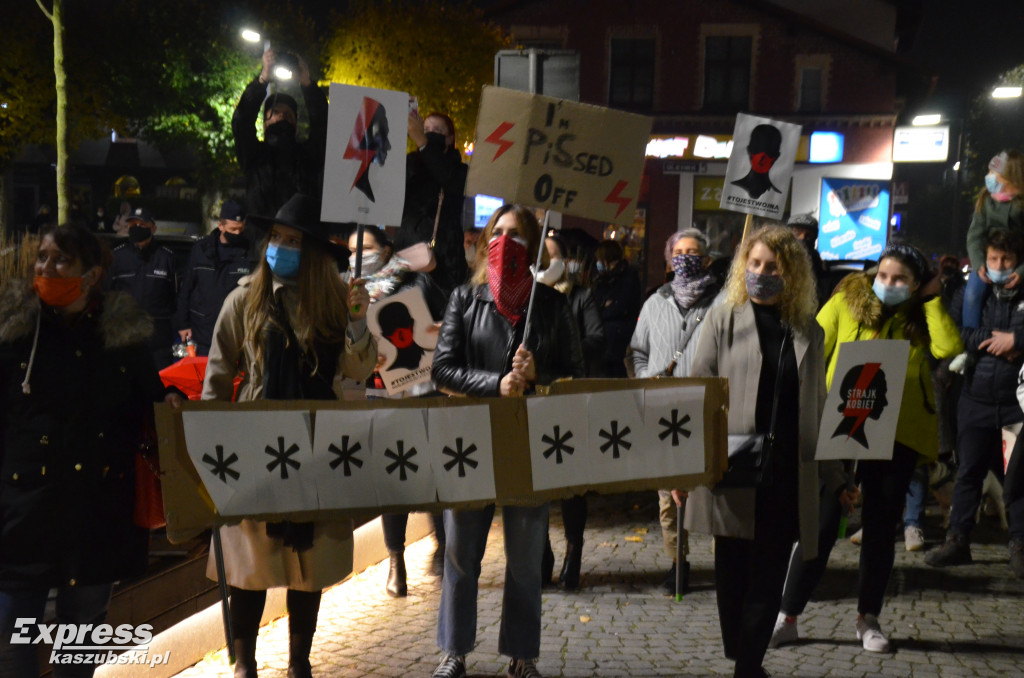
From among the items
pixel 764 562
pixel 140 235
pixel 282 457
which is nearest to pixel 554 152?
pixel 282 457

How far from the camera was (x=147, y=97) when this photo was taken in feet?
109

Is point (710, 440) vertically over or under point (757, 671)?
over

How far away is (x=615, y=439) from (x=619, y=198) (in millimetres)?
1076

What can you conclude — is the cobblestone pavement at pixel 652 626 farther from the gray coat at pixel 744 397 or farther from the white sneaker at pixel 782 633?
the gray coat at pixel 744 397

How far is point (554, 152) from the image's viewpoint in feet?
14.9

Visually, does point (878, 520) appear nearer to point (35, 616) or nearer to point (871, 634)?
point (871, 634)

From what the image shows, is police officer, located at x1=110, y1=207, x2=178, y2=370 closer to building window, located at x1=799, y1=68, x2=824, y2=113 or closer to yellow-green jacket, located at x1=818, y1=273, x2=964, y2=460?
yellow-green jacket, located at x1=818, y1=273, x2=964, y2=460

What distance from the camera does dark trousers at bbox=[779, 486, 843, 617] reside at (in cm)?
544

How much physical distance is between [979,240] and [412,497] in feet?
18.6

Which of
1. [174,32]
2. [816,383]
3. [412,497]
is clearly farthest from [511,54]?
[174,32]

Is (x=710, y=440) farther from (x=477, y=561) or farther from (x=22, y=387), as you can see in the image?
(x=22, y=387)

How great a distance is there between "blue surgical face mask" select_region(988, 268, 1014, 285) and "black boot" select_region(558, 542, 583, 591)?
3400mm

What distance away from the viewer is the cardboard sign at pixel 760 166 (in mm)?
6121

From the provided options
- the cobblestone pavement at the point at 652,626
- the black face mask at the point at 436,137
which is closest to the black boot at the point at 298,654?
the cobblestone pavement at the point at 652,626
